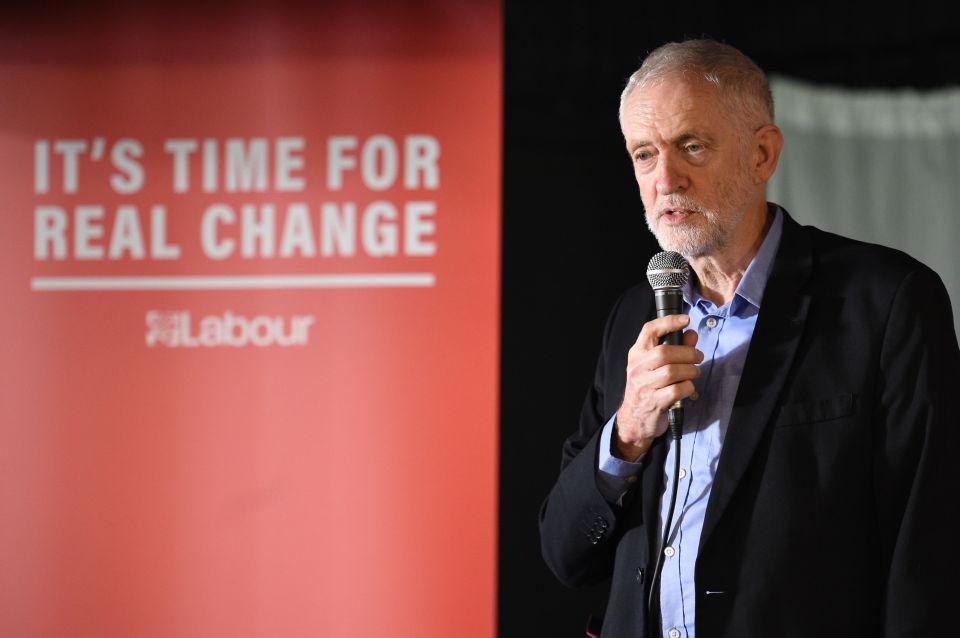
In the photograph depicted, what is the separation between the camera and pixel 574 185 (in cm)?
324

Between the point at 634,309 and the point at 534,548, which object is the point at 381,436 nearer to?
the point at 534,548

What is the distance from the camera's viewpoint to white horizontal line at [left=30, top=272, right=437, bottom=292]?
3.37 meters

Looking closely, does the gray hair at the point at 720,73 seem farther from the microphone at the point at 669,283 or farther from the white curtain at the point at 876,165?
the white curtain at the point at 876,165

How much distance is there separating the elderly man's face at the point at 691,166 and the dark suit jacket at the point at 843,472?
0.60 feet

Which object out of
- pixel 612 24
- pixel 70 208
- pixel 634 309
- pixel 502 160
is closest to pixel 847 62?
pixel 612 24

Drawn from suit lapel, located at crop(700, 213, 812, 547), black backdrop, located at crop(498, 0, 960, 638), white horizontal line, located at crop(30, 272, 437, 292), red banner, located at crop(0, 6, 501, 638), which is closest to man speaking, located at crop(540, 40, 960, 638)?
suit lapel, located at crop(700, 213, 812, 547)

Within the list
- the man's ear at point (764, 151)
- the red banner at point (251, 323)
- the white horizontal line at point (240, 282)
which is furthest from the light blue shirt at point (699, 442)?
the white horizontal line at point (240, 282)

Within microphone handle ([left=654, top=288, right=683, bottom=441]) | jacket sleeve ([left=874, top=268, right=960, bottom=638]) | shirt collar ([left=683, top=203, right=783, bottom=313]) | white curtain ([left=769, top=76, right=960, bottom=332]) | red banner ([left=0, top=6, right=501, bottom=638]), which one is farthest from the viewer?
red banner ([left=0, top=6, right=501, bottom=638])

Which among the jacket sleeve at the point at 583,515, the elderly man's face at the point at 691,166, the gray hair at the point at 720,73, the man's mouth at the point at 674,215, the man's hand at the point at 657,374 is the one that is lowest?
the jacket sleeve at the point at 583,515

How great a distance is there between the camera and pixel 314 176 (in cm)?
→ 345

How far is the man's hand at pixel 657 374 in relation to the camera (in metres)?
1.60

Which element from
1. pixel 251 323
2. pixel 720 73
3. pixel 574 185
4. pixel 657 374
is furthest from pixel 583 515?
pixel 251 323

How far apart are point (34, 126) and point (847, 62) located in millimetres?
2760

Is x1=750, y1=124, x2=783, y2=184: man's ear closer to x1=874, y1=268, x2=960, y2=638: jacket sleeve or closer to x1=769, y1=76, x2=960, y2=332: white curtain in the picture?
x1=874, y1=268, x2=960, y2=638: jacket sleeve
